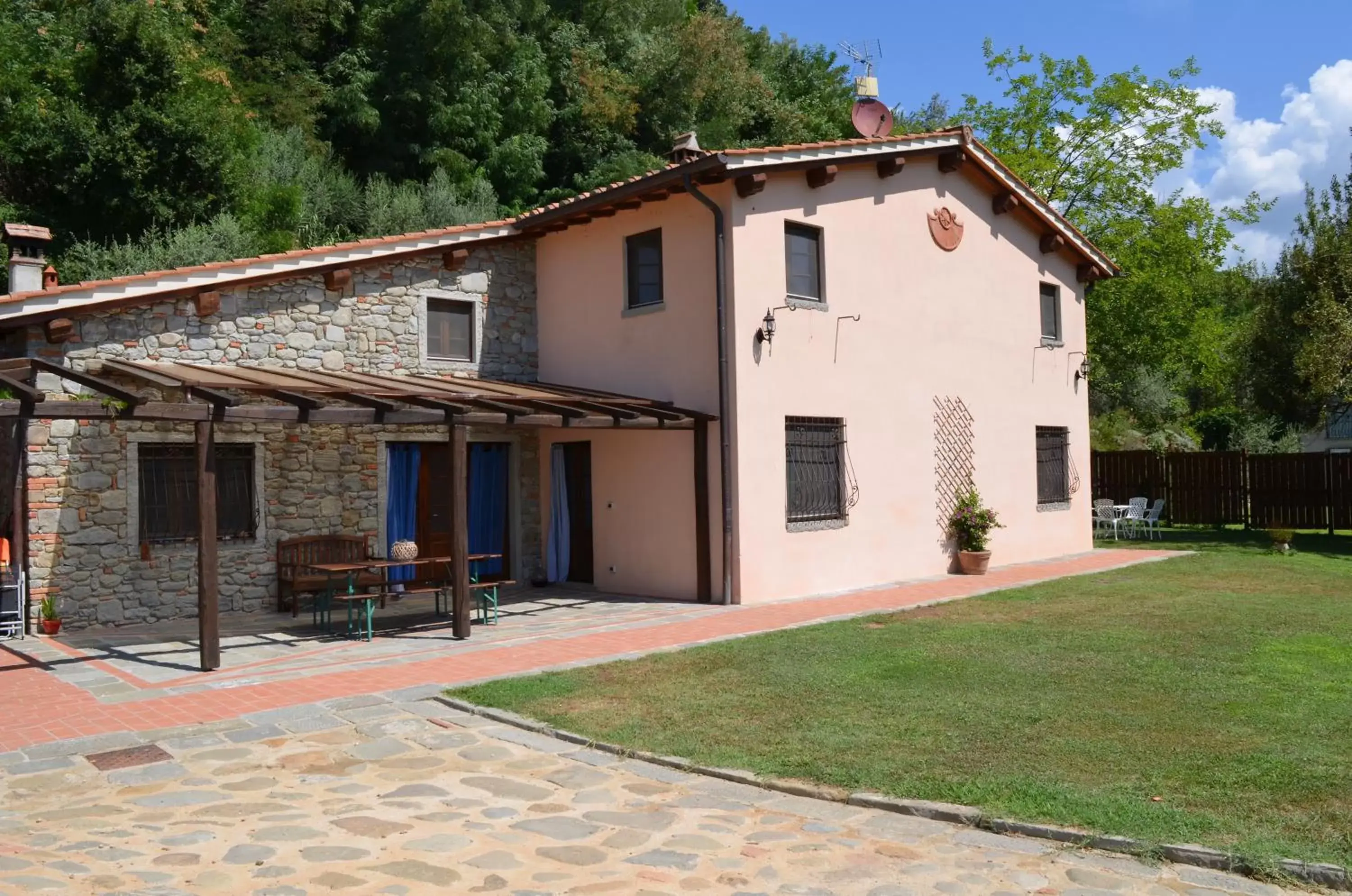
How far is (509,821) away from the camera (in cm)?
518

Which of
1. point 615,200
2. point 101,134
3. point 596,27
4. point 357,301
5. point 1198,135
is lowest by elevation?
point 357,301

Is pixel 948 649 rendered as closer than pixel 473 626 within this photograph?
Yes

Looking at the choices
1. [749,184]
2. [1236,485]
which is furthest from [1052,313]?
[749,184]

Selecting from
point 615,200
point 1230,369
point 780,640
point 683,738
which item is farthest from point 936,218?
point 1230,369

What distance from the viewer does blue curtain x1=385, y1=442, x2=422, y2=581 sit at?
13586 mm

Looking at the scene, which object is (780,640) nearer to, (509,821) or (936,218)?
(509,821)

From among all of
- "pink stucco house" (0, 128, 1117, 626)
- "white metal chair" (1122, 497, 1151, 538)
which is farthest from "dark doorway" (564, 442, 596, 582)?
"white metal chair" (1122, 497, 1151, 538)

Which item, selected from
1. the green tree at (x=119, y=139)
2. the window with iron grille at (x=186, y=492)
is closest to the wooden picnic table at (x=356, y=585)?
the window with iron grille at (x=186, y=492)

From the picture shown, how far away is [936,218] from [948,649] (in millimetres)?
8420

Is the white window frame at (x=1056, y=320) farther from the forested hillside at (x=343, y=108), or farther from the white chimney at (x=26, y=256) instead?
the white chimney at (x=26, y=256)

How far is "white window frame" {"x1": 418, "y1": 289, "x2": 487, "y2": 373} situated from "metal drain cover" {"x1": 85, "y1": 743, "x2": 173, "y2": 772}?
8.10m

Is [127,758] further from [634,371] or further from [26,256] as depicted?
[634,371]

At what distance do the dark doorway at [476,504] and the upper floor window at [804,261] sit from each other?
4.65m

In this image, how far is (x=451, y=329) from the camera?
14539 mm
